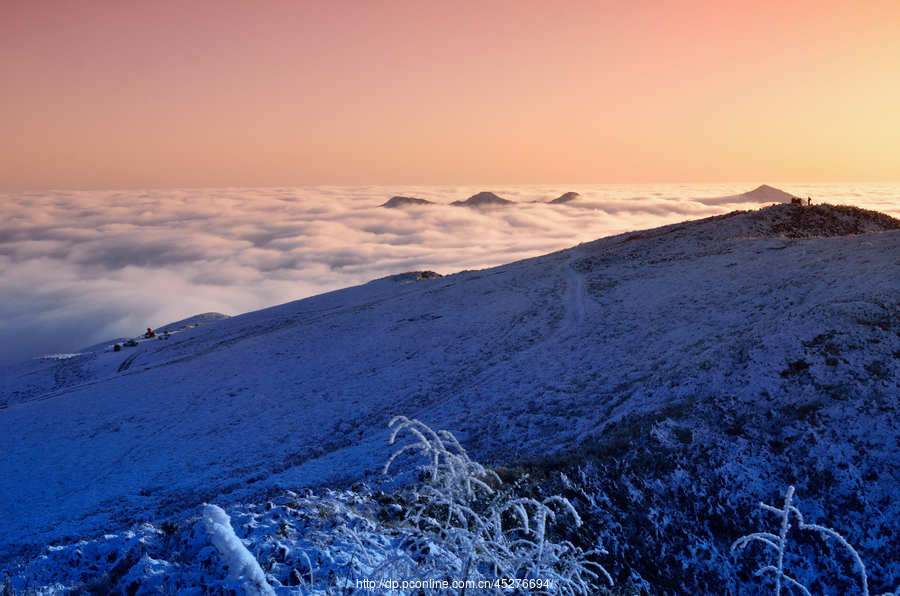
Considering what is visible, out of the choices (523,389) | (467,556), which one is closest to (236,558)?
(467,556)

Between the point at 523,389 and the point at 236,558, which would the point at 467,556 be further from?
the point at 523,389

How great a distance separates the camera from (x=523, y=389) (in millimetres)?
14781

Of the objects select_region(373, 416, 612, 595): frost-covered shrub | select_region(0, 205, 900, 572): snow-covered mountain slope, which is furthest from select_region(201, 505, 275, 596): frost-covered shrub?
select_region(0, 205, 900, 572): snow-covered mountain slope

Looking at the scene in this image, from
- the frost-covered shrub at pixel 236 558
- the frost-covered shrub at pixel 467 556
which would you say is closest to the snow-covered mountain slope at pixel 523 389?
the frost-covered shrub at pixel 467 556

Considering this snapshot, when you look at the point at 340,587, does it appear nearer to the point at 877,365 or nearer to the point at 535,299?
the point at 877,365

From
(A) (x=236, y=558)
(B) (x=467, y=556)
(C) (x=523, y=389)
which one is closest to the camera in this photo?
(B) (x=467, y=556)

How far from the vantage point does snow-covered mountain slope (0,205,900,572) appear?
9578mm

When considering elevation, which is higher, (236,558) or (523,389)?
(236,558)

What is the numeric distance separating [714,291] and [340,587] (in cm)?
1887

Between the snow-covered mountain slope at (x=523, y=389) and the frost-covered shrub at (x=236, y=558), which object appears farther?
the snow-covered mountain slope at (x=523, y=389)

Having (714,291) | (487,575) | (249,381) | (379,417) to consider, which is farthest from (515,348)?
(487,575)

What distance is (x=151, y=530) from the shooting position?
565 centimetres

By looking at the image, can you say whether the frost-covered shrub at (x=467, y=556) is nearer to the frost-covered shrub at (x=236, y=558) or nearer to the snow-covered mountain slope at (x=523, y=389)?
the frost-covered shrub at (x=236, y=558)

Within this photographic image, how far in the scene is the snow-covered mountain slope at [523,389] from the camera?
377 inches
